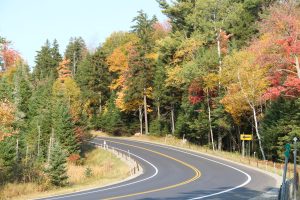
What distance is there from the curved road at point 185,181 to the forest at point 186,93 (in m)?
6.76

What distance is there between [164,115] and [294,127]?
3156 centimetres

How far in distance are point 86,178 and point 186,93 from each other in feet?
85.7

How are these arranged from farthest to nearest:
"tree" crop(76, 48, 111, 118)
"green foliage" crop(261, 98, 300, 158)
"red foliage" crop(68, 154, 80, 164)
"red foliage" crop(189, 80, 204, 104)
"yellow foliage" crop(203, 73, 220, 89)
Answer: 1. "tree" crop(76, 48, 111, 118)
2. "red foliage" crop(189, 80, 204, 104)
3. "red foliage" crop(68, 154, 80, 164)
4. "yellow foliage" crop(203, 73, 220, 89)
5. "green foliage" crop(261, 98, 300, 158)

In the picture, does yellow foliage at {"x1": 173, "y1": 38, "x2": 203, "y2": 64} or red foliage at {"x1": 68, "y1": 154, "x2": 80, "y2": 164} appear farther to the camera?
yellow foliage at {"x1": 173, "y1": 38, "x2": 203, "y2": 64}

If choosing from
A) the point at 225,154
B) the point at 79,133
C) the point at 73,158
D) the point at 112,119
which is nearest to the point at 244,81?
the point at 225,154

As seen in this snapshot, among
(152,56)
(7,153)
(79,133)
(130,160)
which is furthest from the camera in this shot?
(152,56)

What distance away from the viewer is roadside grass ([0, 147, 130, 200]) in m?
24.6

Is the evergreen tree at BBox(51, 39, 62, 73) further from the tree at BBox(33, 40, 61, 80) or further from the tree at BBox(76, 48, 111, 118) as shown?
the tree at BBox(76, 48, 111, 118)

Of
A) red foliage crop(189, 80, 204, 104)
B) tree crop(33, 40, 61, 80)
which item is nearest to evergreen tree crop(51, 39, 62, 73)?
tree crop(33, 40, 61, 80)

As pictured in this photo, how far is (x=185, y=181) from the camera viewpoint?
25531mm

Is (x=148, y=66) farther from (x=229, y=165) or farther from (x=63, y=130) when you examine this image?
(x=229, y=165)

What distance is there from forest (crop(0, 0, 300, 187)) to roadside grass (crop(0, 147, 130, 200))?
1795 millimetres

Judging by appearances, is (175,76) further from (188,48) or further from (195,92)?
(188,48)

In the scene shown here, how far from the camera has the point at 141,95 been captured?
6638 centimetres
